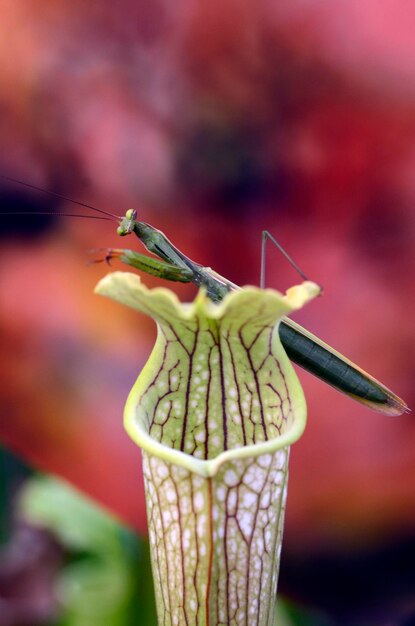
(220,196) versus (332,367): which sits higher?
(220,196)

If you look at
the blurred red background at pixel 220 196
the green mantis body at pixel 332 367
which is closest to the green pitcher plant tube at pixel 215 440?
the green mantis body at pixel 332 367

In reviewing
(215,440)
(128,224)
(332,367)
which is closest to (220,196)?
(128,224)

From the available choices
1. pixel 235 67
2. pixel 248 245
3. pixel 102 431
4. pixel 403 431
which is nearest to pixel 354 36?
pixel 235 67

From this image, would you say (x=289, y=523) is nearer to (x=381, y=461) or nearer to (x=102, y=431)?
(x=381, y=461)

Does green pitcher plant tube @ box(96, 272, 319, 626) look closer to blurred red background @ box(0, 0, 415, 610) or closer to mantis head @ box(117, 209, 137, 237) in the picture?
mantis head @ box(117, 209, 137, 237)

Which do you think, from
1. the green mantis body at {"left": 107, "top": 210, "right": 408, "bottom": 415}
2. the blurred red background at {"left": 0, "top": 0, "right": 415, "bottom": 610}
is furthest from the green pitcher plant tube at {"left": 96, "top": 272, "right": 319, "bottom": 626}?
the blurred red background at {"left": 0, "top": 0, "right": 415, "bottom": 610}

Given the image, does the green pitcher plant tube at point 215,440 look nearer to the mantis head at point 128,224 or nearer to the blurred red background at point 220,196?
the mantis head at point 128,224

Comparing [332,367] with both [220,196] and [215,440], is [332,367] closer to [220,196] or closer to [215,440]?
[215,440]
